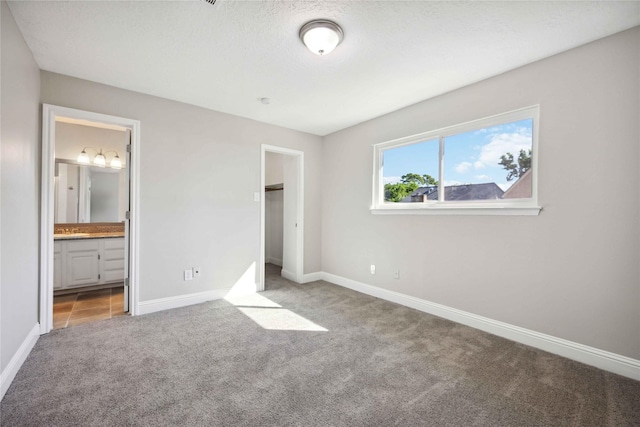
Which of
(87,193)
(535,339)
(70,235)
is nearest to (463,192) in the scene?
(535,339)

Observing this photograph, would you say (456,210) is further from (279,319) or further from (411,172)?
(279,319)

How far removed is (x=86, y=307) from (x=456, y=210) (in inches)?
175

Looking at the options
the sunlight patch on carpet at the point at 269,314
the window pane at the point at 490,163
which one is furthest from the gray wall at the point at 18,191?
the window pane at the point at 490,163

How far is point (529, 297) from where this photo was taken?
2.48 m

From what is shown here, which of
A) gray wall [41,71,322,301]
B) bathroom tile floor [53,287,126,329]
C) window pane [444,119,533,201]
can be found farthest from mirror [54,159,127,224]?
window pane [444,119,533,201]

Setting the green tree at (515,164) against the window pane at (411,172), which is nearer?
the green tree at (515,164)

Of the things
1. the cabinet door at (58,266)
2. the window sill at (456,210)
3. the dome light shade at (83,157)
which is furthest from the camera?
the dome light shade at (83,157)

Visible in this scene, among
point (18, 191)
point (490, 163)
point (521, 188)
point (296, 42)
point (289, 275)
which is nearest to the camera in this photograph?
point (18, 191)

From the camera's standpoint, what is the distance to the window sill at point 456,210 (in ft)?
8.17

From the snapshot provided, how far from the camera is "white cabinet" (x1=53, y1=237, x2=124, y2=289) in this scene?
3799 millimetres

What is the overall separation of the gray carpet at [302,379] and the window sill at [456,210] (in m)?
1.16

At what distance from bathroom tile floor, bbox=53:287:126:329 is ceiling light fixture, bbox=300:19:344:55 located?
11.1ft

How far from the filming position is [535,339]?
2430 mm

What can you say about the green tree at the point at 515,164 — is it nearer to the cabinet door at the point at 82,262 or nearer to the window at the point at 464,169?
the window at the point at 464,169
